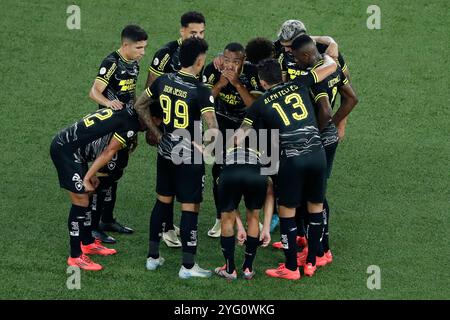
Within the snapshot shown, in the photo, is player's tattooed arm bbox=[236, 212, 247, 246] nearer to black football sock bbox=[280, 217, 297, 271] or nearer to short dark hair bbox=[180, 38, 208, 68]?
black football sock bbox=[280, 217, 297, 271]

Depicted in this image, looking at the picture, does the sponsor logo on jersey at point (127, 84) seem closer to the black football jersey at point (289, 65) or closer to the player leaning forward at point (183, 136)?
the player leaning forward at point (183, 136)

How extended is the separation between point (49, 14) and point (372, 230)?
7556mm

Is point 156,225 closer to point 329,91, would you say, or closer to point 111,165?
point 111,165

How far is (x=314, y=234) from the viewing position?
9.82m

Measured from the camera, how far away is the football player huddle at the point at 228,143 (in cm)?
944

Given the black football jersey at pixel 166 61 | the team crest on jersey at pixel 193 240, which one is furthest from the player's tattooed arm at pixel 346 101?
the team crest on jersey at pixel 193 240

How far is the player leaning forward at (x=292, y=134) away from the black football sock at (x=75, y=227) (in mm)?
1984

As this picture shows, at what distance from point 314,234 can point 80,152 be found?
8.68 feet

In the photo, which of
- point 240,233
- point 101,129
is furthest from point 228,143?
point 101,129

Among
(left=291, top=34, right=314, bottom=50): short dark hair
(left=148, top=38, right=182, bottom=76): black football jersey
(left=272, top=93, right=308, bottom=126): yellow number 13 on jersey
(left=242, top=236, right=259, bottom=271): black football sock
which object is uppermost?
(left=291, top=34, right=314, bottom=50): short dark hair

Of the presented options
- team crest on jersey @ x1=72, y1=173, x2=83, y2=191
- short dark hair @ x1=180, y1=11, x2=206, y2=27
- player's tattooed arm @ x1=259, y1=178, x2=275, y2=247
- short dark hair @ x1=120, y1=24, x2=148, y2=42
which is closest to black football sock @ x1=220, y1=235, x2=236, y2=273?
player's tattooed arm @ x1=259, y1=178, x2=275, y2=247

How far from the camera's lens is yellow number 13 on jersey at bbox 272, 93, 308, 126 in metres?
9.38

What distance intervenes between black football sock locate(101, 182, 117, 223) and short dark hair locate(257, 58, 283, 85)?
245 cm

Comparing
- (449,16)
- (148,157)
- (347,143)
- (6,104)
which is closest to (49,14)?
(6,104)
